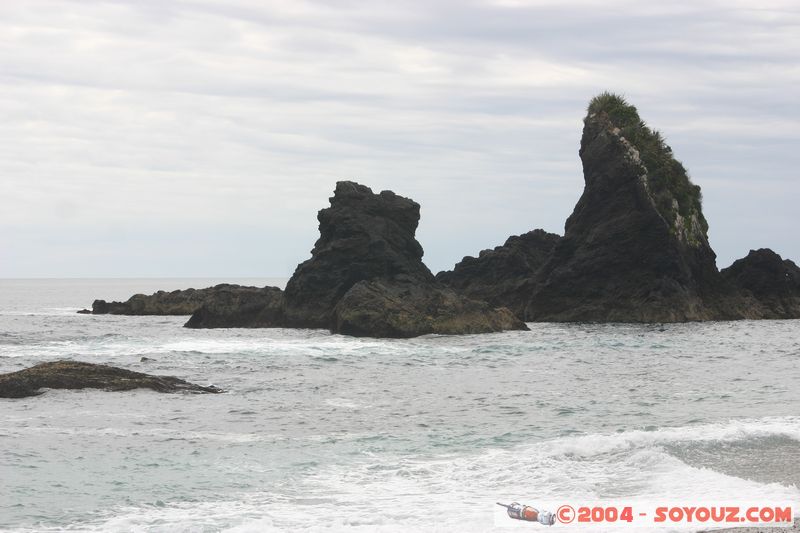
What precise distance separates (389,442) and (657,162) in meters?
56.2

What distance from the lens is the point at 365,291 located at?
51.6 metres

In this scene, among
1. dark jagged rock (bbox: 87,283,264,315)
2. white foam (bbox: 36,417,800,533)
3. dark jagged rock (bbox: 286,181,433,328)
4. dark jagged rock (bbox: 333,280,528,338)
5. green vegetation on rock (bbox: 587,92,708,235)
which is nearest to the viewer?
white foam (bbox: 36,417,800,533)

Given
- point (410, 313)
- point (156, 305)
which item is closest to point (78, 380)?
point (410, 313)

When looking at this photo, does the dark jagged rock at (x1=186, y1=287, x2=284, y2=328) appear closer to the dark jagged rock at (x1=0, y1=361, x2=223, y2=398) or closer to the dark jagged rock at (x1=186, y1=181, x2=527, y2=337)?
the dark jagged rock at (x1=186, y1=181, x2=527, y2=337)

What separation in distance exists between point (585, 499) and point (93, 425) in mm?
11234

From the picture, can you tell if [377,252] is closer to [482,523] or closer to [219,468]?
[219,468]

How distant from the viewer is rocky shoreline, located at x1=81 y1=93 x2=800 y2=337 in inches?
2066

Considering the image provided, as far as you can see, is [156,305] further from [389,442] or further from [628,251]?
[389,442]

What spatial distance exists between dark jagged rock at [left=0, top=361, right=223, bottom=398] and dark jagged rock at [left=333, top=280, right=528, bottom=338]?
23.2 m

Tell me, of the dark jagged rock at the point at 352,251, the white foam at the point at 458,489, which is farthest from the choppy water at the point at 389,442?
the dark jagged rock at the point at 352,251

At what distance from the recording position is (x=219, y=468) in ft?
52.0

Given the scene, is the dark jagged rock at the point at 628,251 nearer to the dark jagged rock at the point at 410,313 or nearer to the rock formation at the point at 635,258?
the rock formation at the point at 635,258

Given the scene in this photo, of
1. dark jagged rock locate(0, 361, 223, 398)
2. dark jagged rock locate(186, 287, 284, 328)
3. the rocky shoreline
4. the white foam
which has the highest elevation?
the rocky shoreline

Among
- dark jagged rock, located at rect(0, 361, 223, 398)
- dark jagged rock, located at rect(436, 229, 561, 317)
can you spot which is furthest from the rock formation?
dark jagged rock, located at rect(0, 361, 223, 398)
